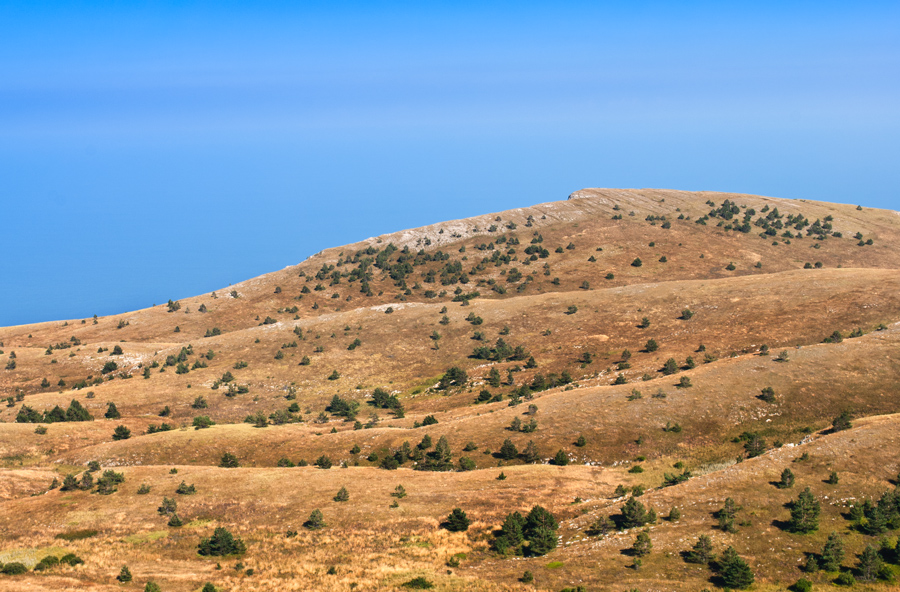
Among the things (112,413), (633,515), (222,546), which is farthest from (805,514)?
(112,413)

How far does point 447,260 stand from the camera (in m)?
159

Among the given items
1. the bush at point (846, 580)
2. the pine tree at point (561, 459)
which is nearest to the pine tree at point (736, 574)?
the bush at point (846, 580)

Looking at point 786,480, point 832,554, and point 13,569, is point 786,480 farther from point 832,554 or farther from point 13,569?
point 13,569

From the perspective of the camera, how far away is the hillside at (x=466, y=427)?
37062mm

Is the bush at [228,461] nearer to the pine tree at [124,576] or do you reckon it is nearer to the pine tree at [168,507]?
the pine tree at [168,507]

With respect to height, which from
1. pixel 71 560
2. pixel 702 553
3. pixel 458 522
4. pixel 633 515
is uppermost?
pixel 71 560

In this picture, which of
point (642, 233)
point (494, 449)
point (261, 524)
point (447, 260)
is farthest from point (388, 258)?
point (261, 524)

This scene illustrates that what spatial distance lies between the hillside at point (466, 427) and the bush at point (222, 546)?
0.56 m

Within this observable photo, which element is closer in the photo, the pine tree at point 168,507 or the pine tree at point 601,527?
the pine tree at point 601,527

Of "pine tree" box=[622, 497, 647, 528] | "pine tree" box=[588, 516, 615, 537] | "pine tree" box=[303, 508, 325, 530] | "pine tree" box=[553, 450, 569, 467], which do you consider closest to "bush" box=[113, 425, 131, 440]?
"pine tree" box=[303, 508, 325, 530]

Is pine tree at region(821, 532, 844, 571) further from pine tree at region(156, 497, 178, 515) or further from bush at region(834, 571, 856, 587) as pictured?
pine tree at region(156, 497, 178, 515)

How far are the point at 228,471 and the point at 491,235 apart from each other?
126 m

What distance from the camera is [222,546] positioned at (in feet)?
129

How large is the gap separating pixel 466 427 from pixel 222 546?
90.7 feet
